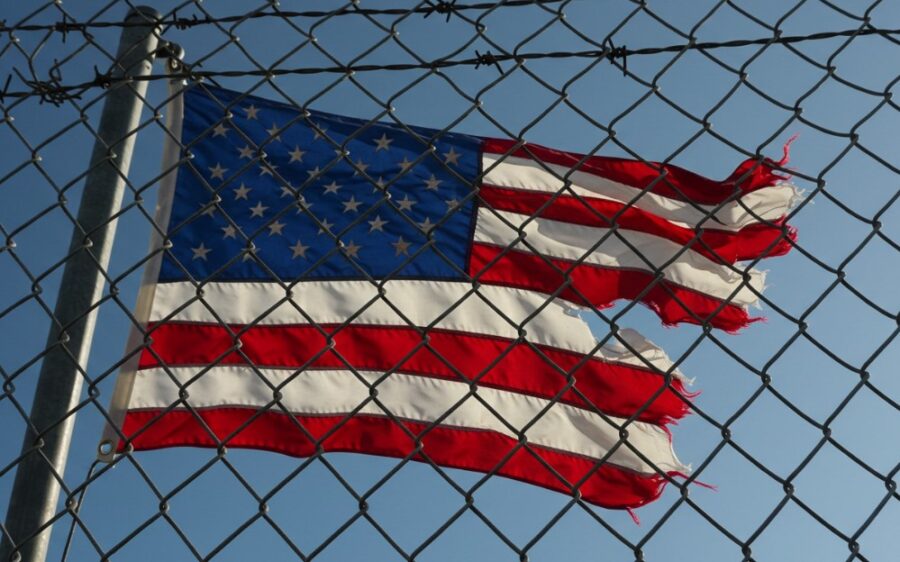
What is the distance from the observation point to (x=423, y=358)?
464 centimetres

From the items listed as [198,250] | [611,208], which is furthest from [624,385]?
[198,250]

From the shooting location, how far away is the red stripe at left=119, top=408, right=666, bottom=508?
14.0 ft

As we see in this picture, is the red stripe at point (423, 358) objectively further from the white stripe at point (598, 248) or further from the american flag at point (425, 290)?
the white stripe at point (598, 248)

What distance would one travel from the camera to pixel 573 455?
189 inches

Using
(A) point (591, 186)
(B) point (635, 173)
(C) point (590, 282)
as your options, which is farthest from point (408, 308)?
(B) point (635, 173)

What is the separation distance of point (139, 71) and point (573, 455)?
2515mm

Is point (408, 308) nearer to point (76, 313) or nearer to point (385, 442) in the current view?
point (385, 442)

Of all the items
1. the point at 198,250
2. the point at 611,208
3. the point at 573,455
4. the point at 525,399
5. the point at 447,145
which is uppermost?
the point at 198,250

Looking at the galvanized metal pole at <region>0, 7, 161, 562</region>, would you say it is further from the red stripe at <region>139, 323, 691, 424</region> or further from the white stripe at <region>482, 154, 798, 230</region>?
the white stripe at <region>482, 154, 798, 230</region>

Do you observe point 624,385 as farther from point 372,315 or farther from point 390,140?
point 390,140

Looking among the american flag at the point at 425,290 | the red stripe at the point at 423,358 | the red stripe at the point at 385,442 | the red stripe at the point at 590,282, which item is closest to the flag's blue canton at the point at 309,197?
the american flag at the point at 425,290

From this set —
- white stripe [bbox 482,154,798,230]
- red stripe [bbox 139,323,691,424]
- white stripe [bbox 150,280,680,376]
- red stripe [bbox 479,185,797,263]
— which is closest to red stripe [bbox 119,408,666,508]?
red stripe [bbox 139,323,691,424]

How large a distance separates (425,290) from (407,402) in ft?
1.65

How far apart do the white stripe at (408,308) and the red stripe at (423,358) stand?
4 cm
